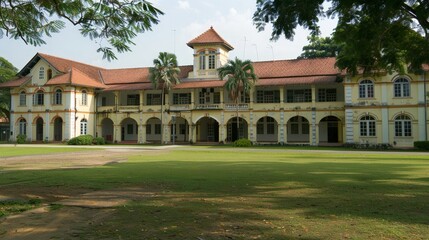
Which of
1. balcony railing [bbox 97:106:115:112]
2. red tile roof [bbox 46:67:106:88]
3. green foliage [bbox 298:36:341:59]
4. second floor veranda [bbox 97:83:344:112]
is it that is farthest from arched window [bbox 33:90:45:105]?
green foliage [bbox 298:36:341:59]

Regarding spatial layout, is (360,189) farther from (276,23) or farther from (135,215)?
(135,215)

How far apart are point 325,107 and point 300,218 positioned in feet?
112

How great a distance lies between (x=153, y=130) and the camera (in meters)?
48.0

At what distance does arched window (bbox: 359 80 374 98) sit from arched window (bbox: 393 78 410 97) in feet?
6.43

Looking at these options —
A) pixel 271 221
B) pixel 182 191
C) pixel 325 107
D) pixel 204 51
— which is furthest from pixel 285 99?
pixel 271 221

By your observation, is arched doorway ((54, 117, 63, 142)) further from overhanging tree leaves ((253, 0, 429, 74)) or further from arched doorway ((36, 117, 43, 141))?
overhanging tree leaves ((253, 0, 429, 74))

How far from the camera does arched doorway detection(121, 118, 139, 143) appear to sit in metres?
48.8

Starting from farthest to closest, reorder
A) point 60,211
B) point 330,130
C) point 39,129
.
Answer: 1. point 39,129
2. point 330,130
3. point 60,211

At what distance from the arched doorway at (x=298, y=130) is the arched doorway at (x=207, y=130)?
28.5 feet

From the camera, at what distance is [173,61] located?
43.1 meters

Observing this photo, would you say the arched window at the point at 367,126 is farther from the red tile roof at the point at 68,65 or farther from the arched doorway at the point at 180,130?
the red tile roof at the point at 68,65

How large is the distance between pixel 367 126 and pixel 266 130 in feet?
36.7

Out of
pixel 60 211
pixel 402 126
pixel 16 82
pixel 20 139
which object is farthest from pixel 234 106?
pixel 60 211

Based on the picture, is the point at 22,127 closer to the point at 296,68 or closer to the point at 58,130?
the point at 58,130
